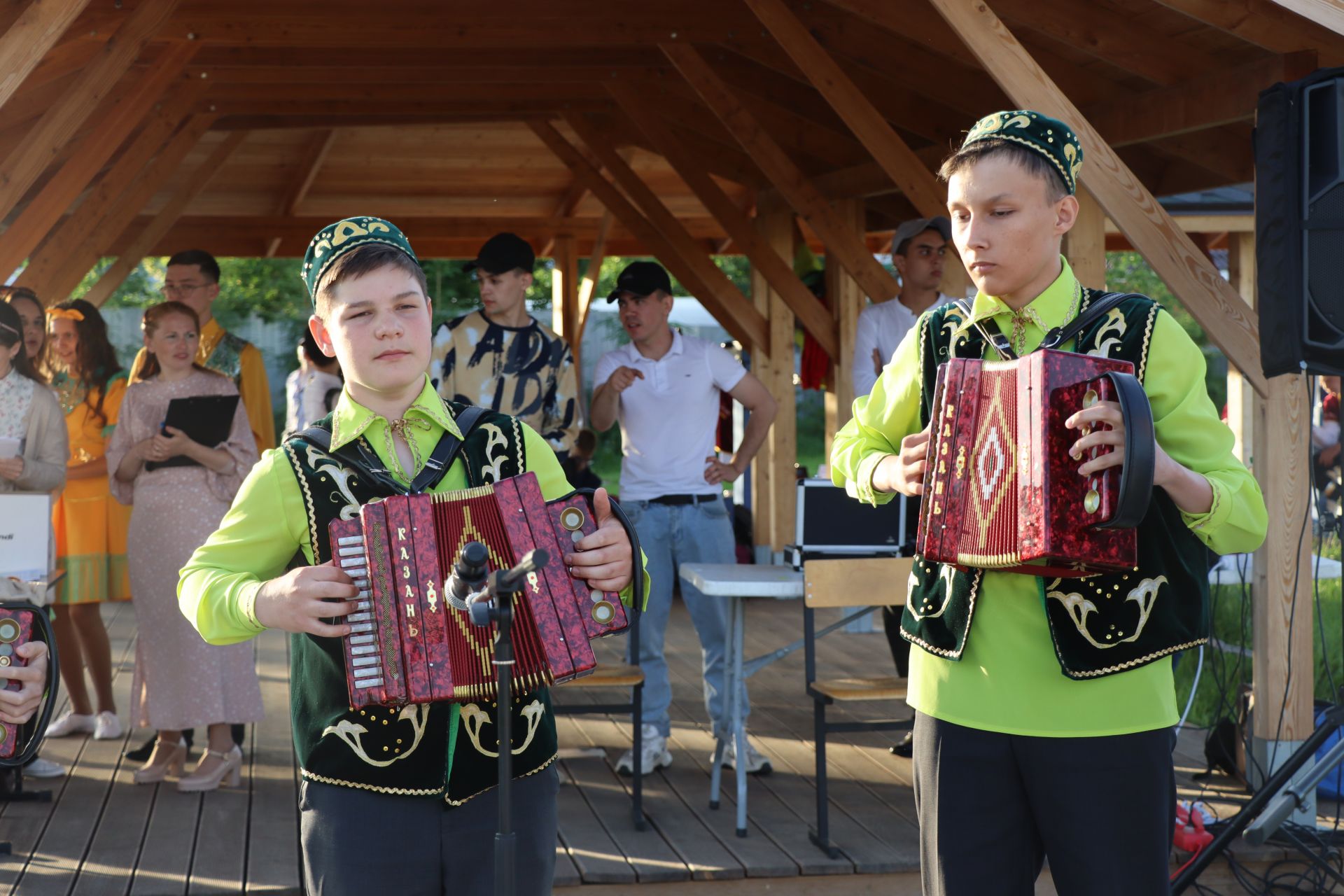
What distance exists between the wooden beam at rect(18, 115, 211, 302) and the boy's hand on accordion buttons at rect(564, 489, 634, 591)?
578 cm

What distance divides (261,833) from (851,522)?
2233 mm

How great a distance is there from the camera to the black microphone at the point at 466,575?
1642 mm

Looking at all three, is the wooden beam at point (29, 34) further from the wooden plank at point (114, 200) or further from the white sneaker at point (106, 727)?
the wooden plank at point (114, 200)

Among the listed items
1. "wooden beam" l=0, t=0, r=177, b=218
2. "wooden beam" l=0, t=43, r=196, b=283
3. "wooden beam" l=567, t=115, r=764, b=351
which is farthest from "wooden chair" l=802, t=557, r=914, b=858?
"wooden beam" l=567, t=115, r=764, b=351

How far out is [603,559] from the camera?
1.82 meters

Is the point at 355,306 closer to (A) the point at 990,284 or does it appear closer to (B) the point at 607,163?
(A) the point at 990,284

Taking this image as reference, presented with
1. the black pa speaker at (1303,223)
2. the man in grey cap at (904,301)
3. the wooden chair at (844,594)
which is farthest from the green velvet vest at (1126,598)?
the man in grey cap at (904,301)

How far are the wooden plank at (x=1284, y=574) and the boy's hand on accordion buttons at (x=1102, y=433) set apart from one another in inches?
115

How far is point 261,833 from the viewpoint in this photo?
438 cm

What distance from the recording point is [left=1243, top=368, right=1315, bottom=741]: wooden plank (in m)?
4.42

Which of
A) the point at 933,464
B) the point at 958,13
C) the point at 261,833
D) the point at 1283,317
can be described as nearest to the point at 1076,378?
the point at 933,464

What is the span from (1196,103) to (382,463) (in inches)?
174

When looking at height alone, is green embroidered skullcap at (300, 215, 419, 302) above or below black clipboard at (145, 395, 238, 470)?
above

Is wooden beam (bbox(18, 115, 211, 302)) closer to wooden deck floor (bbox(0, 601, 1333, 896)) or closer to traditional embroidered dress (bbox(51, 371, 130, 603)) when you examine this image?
traditional embroidered dress (bbox(51, 371, 130, 603))
